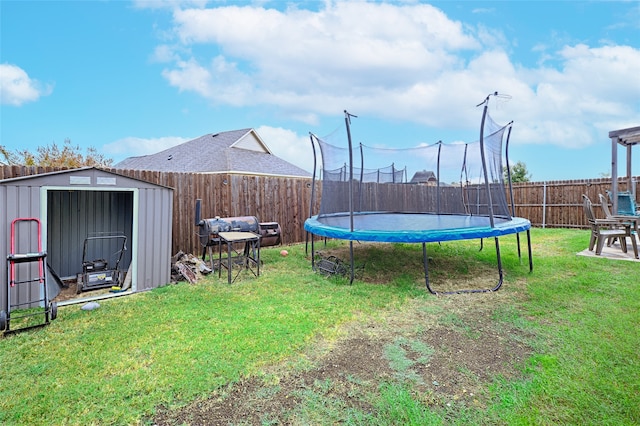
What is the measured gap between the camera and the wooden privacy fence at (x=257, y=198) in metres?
5.15

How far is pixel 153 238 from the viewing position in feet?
11.8

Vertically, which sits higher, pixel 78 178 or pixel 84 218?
pixel 78 178

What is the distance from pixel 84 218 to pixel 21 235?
60.2 inches

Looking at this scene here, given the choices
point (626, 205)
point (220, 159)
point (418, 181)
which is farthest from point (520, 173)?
point (220, 159)

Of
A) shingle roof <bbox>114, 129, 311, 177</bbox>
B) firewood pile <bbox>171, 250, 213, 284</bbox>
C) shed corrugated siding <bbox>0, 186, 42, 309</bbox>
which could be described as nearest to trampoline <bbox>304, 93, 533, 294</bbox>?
firewood pile <bbox>171, 250, 213, 284</bbox>

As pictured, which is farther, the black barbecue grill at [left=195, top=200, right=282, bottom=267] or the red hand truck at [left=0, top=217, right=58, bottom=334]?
the black barbecue grill at [left=195, top=200, right=282, bottom=267]

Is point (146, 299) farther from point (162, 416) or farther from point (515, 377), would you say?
point (515, 377)

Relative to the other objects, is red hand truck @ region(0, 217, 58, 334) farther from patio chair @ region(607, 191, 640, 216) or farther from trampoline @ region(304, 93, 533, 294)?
patio chair @ region(607, 191, 640, 216)

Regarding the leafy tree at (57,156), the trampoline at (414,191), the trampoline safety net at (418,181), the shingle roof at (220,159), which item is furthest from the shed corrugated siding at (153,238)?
the leafy tree at (57,156)

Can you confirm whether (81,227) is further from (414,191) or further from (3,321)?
(414,191)

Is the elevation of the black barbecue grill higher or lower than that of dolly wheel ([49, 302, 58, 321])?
higher

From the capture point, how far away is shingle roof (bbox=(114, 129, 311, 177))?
503 inches

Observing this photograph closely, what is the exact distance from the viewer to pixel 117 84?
370 inches

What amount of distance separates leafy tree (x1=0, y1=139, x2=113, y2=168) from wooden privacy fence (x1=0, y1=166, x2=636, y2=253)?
501 inches
